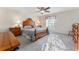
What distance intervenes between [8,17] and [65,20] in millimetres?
836

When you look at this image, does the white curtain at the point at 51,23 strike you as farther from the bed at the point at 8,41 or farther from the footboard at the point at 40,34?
the bed at the point at 8,41

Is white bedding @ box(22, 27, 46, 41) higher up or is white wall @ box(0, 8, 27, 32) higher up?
white wall @ box(0, 8, 27, 32)

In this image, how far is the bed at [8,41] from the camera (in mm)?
1378

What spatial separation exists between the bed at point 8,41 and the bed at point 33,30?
197 millimetres

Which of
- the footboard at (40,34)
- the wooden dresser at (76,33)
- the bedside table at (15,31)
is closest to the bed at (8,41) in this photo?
the bedside table at (15,31)

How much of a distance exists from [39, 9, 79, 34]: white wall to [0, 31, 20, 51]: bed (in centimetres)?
52

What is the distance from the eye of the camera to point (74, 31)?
144 cm

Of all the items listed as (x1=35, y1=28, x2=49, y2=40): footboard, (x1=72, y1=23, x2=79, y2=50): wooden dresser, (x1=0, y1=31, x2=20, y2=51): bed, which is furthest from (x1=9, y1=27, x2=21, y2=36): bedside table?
(x1=72, y1=23, x2=79, y2=50): wooden dresser

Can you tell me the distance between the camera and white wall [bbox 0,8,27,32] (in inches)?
55.3

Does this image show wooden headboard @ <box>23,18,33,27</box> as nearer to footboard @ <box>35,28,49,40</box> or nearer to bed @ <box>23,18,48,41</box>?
bed @ <box>23,18,48,41</box>

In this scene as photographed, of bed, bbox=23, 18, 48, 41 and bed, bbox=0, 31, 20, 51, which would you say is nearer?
bed, bbox=0, 31, 20, 51
